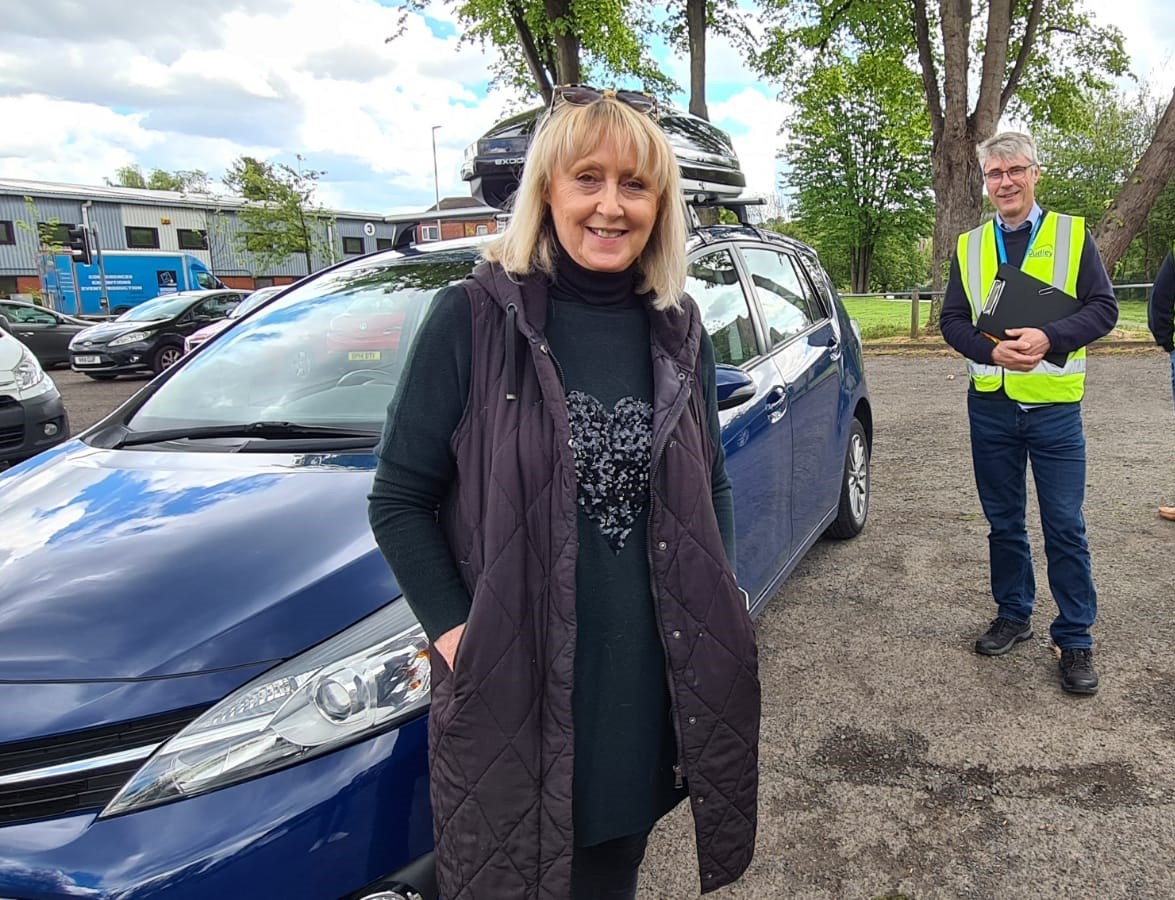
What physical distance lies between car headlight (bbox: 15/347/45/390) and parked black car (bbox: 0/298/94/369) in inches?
433

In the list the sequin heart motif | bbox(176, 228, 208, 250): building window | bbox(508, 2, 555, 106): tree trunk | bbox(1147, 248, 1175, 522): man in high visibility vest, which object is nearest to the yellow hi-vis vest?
bbox(1147, 248, 1175, 522): man in high visibility vest

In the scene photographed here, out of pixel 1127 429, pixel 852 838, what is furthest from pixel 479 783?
pixel 1127 429

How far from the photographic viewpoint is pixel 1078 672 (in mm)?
3072

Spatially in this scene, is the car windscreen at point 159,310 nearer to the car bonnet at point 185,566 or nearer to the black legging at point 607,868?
the car bonnet at point 185,566

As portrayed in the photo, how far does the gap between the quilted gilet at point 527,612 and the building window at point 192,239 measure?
4394cm

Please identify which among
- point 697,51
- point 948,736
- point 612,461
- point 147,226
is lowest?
point 948,736

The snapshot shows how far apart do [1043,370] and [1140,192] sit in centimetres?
1051

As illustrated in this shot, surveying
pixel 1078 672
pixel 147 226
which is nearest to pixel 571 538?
pixel 1078 672

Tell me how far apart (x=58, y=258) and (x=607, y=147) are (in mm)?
31178

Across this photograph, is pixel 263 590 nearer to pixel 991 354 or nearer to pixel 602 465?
pixel 602 465

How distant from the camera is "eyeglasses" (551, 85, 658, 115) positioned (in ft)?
4.74

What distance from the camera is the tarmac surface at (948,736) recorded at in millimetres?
2236

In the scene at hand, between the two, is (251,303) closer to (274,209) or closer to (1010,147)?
(1010,147)

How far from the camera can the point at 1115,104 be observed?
4338cm
